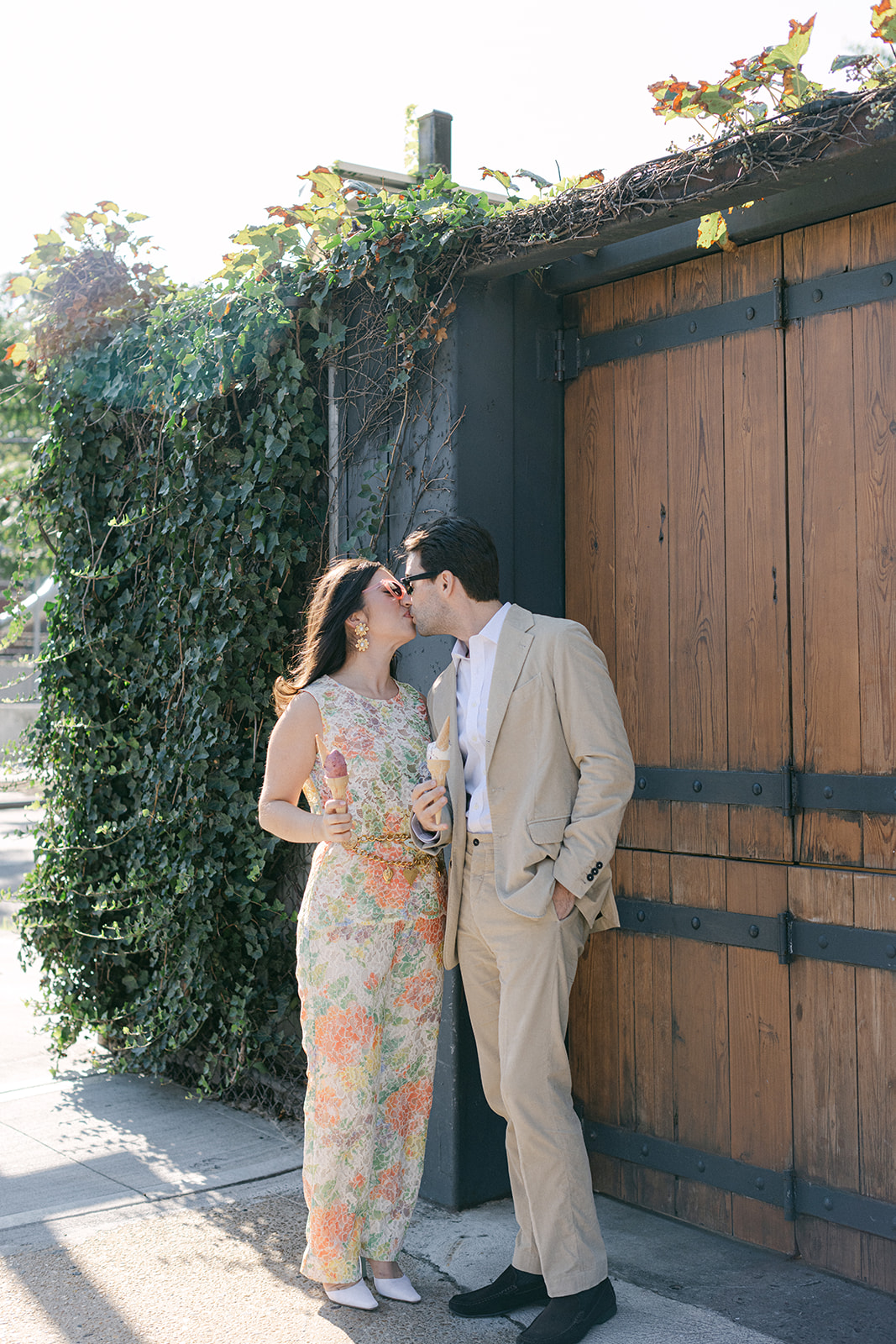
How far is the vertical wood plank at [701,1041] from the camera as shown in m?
3.38

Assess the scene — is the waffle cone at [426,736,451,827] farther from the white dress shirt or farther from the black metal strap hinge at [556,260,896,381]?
the black metal strap hinge at [556,260,896,381]

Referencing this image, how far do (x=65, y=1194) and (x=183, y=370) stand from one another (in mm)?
2887

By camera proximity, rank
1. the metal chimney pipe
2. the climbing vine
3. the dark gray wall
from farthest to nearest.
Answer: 1. the metal chimney pipe
2. the dark gray wall
3. the climbing vine

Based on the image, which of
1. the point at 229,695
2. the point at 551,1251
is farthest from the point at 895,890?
the point at 229,695

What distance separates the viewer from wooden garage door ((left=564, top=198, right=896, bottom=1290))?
10.00 feet

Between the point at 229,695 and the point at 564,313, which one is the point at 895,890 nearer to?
the point at 564,313

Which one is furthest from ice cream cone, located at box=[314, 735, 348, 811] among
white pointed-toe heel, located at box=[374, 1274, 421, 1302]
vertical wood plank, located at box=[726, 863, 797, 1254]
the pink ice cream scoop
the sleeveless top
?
white pointed-toe heel, located at box=[374, 1274, 421, 1302]

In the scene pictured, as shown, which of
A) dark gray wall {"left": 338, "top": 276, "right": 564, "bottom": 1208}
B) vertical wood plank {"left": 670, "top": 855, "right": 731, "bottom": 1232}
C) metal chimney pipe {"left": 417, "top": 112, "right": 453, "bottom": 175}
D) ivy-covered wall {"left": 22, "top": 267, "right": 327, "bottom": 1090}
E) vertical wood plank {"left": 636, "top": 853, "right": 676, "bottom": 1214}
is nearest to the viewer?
vertical wood plank {"left": 670, "top": 855, "right": 731, "bottom": 1232}

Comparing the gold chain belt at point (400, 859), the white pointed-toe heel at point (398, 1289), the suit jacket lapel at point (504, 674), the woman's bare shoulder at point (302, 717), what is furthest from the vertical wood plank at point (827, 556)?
the white pointed-toe heel at point (398, 1289)

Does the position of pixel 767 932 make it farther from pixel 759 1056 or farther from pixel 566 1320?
pixel 566 1320

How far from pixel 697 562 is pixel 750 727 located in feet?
1.63

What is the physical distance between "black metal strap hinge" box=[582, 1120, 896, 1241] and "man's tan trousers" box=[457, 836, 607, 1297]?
23.0 inches

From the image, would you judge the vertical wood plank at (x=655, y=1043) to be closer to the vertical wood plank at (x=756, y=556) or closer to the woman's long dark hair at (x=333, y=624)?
the vertical wood plank at (x=756, y=556)

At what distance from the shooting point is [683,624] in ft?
11.4
